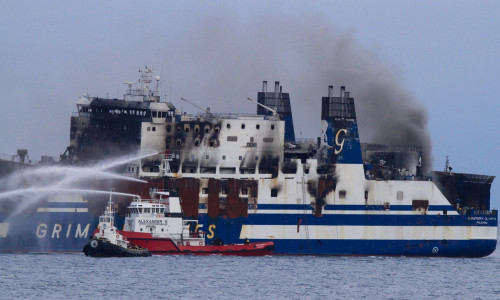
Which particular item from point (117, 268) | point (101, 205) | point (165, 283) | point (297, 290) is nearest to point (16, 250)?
point (101, 205)

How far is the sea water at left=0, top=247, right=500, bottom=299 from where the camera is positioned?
197ft

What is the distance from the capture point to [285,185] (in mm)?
77438

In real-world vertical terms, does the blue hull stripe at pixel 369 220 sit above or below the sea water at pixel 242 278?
above

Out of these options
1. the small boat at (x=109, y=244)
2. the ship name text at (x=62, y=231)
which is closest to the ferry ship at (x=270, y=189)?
the ship name text at (x=62, y=231)

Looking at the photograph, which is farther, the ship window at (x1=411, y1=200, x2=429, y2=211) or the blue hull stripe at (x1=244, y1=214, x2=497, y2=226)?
the ship window at (x1=411, y1=200, x2=429, y2=211)

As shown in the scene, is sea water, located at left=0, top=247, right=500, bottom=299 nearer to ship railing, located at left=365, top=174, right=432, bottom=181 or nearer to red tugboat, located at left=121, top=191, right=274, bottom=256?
red tugboat, located at left=121, top=191, right=274, bottom=256

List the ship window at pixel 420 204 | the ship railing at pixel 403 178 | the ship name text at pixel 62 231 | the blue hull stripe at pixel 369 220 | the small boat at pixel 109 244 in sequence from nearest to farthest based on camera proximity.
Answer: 1. the small boat at pixel 109 244
2. the ship name text at pixel 62 231
3. the blue hull stripe at pixel 369 220
4. the ship window at pixel 420 204
5. the ship railing at pixel 403 178

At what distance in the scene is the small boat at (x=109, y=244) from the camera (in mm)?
72312

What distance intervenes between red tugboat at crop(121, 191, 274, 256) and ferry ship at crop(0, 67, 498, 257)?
104 cm

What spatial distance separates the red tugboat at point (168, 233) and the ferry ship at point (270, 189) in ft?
3.43

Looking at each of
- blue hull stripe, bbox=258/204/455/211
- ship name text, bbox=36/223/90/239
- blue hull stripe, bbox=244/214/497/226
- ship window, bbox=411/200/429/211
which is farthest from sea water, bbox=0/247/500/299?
ship window, bbox=411/200/429/211

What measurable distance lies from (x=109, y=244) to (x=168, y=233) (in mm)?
4240

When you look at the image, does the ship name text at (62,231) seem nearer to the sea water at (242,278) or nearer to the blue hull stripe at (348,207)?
the sea water at (242,278)

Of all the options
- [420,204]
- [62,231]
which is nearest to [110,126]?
[62,231]
